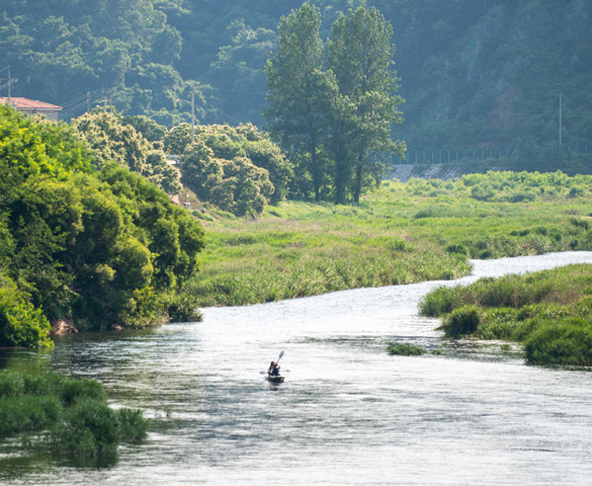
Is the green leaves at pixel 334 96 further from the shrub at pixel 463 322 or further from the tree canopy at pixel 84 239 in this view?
the shrub at pixel 463 322

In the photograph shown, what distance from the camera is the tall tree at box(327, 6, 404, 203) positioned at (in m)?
127

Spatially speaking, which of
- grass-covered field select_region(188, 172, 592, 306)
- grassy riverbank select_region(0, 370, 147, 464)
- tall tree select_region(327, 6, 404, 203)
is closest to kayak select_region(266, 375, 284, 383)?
grassy riverbank select_region(0, 370, 147, 464)

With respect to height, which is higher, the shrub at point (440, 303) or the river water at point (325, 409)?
the shrub at point (440, 303)

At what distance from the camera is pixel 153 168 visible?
98.0 m

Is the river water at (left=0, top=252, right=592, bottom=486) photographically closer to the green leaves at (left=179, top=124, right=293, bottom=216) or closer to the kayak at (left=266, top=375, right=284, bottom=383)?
the kayak at (left=266, top=375, right=284, bottom=383)

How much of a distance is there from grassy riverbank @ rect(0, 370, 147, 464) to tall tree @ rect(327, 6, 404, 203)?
95.4 meters

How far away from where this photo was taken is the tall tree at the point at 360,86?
12656cm

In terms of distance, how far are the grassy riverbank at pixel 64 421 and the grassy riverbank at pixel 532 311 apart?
2041cm

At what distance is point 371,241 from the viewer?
86312 millimetres

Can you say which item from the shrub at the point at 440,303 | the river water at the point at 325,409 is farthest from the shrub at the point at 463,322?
the shrub at the point at 440,303

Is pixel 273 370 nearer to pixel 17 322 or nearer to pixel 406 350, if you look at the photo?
pixel 406 350

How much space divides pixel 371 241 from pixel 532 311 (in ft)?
122

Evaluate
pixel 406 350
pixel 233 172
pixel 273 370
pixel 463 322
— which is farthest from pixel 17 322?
pixel 233 172

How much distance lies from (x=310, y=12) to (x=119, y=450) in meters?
104
